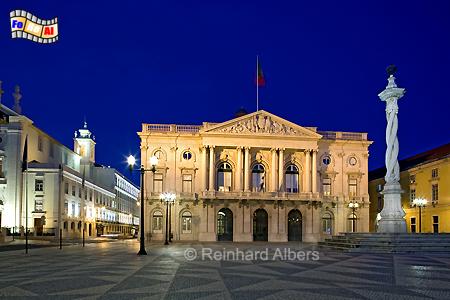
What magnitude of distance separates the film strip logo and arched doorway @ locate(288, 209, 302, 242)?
147 ft

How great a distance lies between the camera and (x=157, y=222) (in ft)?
211

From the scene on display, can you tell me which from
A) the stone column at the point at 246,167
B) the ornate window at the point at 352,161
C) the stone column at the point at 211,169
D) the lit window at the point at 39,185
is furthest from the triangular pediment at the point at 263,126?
the lit window at the point at 39,185

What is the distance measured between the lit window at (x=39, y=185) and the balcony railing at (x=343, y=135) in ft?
122

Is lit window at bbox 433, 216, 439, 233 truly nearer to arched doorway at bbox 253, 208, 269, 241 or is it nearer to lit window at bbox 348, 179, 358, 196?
lit window at bbox 348, 179, 358, 196

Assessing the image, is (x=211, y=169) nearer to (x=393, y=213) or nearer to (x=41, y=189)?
(x=41, y=189)

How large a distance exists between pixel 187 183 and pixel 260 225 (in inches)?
420

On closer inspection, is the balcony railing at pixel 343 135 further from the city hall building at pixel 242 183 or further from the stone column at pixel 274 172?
the stone column at pixel 274 172

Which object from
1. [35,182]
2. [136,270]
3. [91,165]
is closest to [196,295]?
[136,270]

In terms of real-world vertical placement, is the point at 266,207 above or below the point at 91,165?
below

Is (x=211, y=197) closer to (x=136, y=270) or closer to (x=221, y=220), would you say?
(x=221, y=220)

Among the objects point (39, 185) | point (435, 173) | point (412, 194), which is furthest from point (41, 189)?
point (435, 173)

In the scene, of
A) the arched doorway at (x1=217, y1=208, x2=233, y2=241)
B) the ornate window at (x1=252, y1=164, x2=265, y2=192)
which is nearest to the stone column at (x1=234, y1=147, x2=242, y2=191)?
the ornate window at (x1=252, y1=164, x2=265, y2=192)

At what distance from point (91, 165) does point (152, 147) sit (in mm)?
44872

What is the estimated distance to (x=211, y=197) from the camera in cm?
6191
